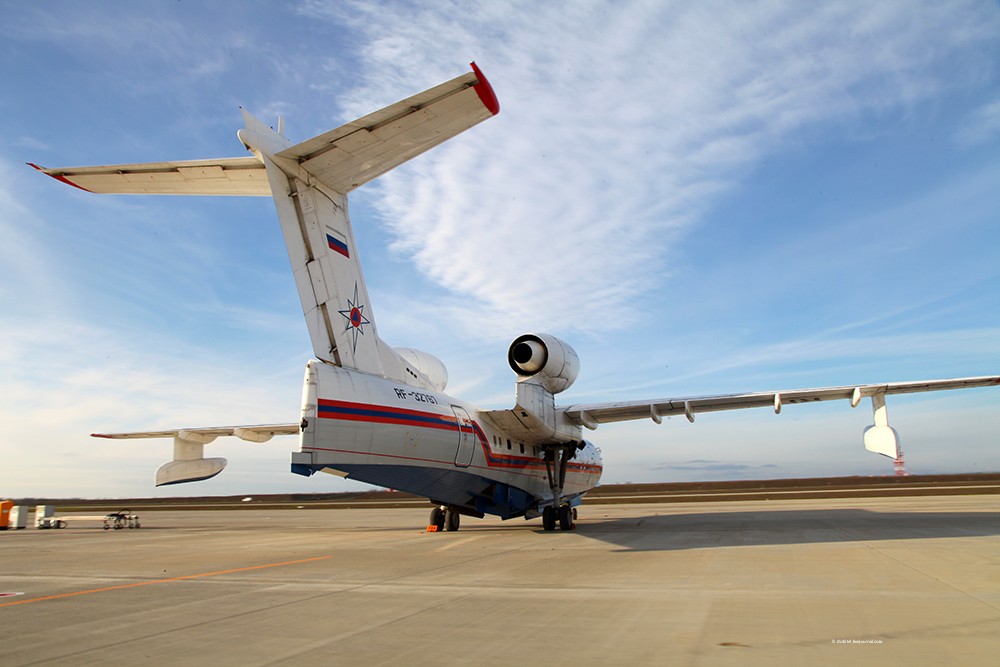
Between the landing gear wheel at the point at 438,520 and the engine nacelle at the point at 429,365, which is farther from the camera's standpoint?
the landing gear wheel at the point at 438,520

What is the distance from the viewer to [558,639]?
3834mm

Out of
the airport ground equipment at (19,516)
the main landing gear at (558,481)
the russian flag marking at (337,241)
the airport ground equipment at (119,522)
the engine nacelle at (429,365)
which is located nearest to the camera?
the russian flag marking at (337,241)

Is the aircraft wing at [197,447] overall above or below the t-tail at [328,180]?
below

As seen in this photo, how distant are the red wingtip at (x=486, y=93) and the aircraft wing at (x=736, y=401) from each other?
868cm

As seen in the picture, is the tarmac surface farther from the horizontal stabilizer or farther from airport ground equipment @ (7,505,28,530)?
airport ground equipment @ (7,505,28,530)

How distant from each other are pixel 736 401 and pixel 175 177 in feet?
38.1

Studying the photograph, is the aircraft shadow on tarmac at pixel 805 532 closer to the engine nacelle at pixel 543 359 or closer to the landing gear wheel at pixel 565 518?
the landing gear wheel at pixel 565 518

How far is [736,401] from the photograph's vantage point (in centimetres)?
1325

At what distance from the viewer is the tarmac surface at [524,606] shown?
3.49 metres

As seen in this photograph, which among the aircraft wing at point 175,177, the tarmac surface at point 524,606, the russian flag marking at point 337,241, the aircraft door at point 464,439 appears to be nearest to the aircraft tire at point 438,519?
the aircraft door at point 464,439

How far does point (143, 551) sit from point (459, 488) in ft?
19.6

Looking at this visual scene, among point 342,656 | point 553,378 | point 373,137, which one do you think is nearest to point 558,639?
point 342,656

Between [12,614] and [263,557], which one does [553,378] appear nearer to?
[263,557]

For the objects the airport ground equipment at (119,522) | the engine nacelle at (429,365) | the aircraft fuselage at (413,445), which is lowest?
the airport ground equipment at (119,522)
